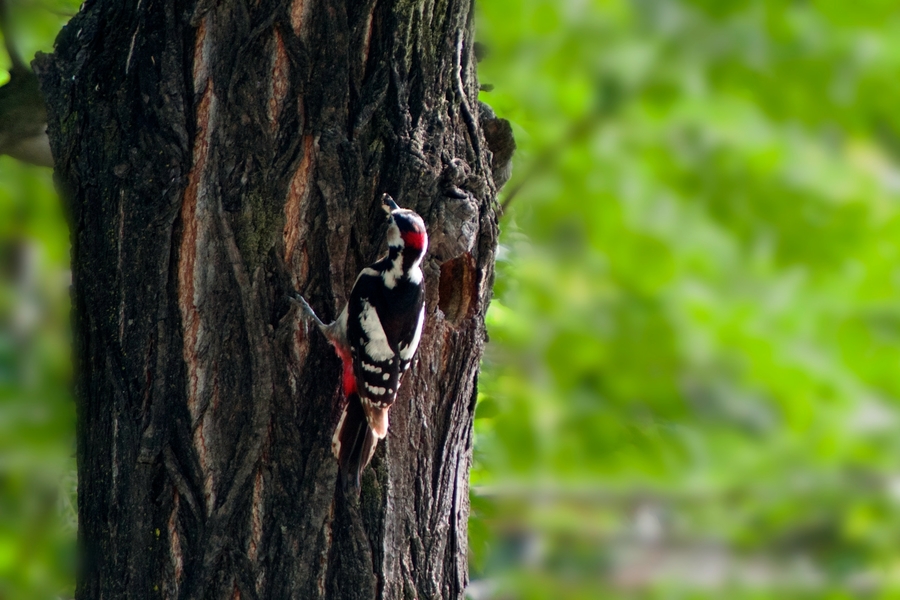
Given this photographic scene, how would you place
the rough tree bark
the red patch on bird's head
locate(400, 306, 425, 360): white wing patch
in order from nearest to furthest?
1. the rough tree bark
2. the red patch on bird's head
3. locate(400, 306, 425, 360): white wing patch

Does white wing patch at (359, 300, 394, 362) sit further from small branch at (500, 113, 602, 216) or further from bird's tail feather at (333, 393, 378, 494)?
small branch at (500, 113, 602, 216)

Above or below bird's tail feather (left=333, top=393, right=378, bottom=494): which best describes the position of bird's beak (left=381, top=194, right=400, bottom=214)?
above

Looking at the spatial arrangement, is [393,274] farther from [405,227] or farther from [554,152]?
[554,152]

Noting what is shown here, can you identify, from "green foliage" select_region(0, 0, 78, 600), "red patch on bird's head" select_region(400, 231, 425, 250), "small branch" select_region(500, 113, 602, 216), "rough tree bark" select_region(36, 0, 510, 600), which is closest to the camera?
"rough tree bark" select_region(36, 0, 510, 600)

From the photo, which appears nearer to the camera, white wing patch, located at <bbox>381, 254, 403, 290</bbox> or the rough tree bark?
the rough tree bark

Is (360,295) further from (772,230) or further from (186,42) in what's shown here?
(772,230)

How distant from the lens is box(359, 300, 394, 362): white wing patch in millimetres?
1860

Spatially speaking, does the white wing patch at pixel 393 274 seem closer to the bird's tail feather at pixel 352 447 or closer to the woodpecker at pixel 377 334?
the woodpecker at pixel 377 334

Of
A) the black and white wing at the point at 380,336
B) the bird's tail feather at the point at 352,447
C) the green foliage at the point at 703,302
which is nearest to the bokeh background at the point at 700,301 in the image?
the green foliage at the point at 703,302

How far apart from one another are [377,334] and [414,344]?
17cm

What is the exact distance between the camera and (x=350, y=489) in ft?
5.32

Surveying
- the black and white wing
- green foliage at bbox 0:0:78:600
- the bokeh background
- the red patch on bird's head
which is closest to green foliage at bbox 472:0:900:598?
the bokeh background

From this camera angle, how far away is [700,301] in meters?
3.42

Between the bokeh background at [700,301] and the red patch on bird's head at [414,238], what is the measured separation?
2.66 ft
